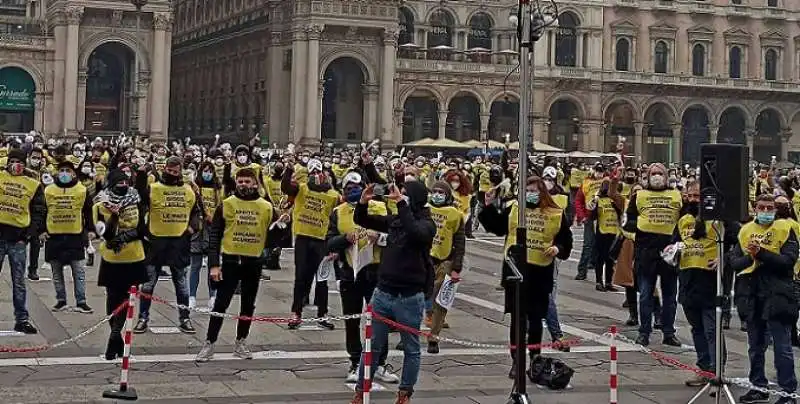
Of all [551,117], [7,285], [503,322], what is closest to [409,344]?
[503,322]

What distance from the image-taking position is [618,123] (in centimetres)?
7662

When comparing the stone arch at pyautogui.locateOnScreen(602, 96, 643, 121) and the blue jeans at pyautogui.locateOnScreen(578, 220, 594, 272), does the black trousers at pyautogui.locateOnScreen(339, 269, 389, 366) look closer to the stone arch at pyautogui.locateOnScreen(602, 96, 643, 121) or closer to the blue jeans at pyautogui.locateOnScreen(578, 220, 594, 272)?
the blue jeans at pyautogui.locateOnScreen(578, 220, 594, 272)

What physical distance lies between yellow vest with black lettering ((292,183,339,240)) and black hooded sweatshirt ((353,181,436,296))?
4.72 meters

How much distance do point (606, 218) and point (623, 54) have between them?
5970 cm

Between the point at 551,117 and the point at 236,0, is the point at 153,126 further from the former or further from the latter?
the point at 551,117

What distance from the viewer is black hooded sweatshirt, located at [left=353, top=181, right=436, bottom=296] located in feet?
31.7

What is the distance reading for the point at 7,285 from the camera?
722 inches

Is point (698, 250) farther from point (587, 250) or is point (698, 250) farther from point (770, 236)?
point (587, 250)

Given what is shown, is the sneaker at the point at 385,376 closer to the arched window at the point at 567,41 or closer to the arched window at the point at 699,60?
the arched window at the point at 567,41

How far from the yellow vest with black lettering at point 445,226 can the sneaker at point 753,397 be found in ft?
12.1

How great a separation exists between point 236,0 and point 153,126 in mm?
17153

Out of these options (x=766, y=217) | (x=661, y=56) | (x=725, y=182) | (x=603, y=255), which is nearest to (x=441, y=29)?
(x=661, y=56)

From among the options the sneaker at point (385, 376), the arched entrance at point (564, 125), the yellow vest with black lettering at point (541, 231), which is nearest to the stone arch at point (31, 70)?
the arched entrance at point (564, 125)

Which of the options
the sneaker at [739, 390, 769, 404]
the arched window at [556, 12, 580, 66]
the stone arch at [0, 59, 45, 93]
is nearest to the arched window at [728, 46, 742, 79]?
the arched window at [556, 12, 580, 66]
